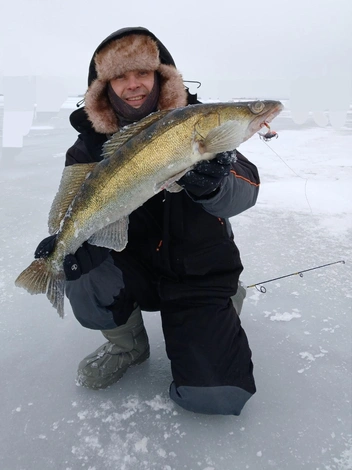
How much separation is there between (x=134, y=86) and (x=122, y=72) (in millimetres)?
102

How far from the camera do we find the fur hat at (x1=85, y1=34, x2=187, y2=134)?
2.16 m

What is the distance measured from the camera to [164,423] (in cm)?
173

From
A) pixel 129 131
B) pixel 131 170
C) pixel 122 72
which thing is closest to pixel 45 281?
pixel 131 170

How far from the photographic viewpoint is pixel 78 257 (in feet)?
6.33

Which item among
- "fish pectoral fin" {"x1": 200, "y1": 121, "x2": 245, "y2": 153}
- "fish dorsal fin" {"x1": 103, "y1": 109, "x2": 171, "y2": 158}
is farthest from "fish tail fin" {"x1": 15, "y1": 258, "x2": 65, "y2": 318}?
"fish pectoral fin" {"x1": 200, "y1": 121, "x2": 245, "y2": 153}

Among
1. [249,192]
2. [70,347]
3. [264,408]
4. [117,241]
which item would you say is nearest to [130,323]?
[70,347]

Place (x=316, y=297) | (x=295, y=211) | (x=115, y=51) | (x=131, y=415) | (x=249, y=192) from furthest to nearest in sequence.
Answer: (x=295, y=211), (x=316, y=297), (x=115, y=51), (x=249, y=192), (x=131, y=415)

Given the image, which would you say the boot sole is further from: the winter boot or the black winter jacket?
the black winter jacket

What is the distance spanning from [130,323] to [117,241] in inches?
22.6

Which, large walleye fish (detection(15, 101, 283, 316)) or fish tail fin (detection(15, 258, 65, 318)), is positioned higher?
large walleye fish (detection(15, 101, 283, 316))

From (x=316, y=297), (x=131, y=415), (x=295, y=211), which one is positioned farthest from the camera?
(x=295, y=211)

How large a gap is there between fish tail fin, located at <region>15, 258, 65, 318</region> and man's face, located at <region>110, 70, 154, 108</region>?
3.46 feet

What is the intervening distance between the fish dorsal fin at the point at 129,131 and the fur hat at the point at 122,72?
46cm

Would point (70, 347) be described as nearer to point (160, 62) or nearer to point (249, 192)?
point (249, 192)
